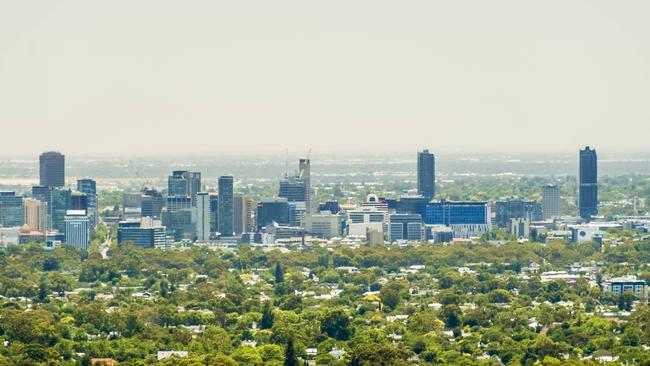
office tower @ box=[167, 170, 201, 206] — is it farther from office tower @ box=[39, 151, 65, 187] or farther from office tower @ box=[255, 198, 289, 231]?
office tower @ box=[39, 151, 65, 187]

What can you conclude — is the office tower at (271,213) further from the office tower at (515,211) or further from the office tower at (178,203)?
the office tower at (515,211)

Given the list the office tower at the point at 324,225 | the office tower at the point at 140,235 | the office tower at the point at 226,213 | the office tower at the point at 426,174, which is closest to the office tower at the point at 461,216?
the office tower at the point at 324,225

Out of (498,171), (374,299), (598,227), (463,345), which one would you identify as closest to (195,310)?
(374,299)

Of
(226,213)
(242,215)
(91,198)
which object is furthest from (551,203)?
(91,198)

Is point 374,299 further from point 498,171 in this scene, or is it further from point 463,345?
point 498,171

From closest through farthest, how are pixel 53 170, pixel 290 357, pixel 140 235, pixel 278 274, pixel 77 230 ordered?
pixel 290 357 → pixel 278 274 → pixel 140 235 → pixel 77 230 → pixel 53 170

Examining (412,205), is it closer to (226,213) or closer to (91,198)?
(226,213)

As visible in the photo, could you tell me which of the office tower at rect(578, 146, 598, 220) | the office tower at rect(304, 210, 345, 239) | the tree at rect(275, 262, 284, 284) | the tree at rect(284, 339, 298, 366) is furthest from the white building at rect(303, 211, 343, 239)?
the tree at rect(284, 339, 298, 366)
